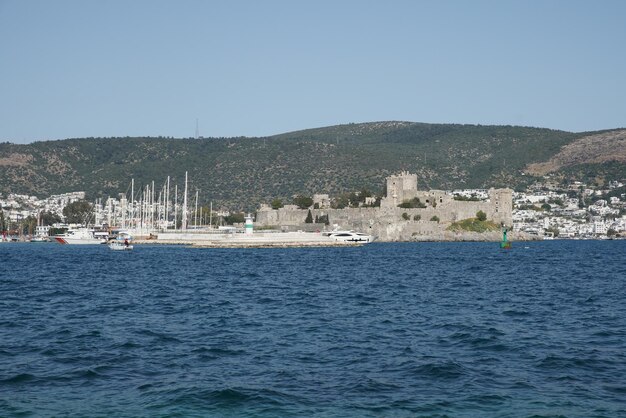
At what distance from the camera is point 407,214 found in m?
70.5

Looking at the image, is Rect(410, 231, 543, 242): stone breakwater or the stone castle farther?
Rect(410, 231, 543, 242): stone breakwater

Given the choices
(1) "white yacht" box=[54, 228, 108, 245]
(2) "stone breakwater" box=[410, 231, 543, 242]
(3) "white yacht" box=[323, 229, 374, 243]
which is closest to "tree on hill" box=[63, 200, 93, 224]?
(1) "white yacht" box=[54, 228, 108, 245]

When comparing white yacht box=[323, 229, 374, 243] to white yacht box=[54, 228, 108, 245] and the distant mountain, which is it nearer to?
white yacht box=[54, 228, 108, 245]

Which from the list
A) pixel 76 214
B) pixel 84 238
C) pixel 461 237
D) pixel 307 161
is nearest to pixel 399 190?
pixel 461 237

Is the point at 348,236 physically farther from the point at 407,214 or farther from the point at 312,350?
the point at 312,350

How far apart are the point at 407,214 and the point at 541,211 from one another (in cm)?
3900

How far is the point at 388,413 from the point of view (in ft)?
31.9

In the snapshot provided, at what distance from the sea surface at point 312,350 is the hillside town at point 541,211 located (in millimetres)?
63708

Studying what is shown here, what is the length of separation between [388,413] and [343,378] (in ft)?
5.53

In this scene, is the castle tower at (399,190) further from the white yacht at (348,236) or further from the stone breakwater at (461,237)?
the white yacht at (348,236)

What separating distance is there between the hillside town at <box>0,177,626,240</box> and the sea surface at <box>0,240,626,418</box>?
63.7 m

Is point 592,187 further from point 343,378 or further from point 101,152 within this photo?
point 343,378

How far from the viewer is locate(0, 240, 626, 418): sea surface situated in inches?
400

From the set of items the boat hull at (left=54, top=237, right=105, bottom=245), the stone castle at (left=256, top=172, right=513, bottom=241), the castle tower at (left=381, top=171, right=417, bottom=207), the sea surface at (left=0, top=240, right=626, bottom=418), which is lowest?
the sea surface at (left=0, top=240, right=626, bottom=418)
